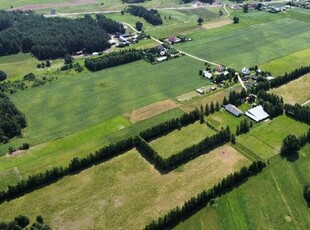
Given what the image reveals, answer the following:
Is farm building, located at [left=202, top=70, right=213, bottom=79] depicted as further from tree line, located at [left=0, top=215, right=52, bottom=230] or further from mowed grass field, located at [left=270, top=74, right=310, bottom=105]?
tree line, located at [left=0, top=215, right=52, bottom=230]

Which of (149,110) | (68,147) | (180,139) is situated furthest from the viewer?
(149,110)

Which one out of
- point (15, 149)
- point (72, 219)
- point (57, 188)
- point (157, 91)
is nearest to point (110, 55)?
point (157, 91)

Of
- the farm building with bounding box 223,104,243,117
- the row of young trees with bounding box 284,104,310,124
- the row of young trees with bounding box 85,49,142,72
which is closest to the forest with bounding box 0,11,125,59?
the row of young trees with bounding box 85,49,142,72

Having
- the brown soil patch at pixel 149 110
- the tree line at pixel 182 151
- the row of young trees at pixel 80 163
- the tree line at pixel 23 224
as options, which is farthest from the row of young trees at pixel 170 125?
the tree line at pixel 23 224

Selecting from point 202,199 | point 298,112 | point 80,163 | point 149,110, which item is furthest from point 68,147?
point 298,112

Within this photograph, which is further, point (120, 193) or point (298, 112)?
point (298, 112)

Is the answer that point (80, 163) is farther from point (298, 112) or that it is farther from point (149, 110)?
point (298, 112)

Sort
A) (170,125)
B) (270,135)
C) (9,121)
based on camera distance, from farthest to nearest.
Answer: (9,121)
(170,125)
(270,135)
